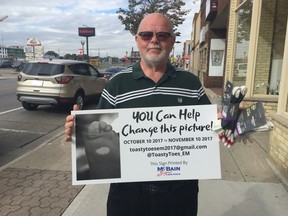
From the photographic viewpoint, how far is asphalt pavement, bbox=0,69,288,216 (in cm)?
351

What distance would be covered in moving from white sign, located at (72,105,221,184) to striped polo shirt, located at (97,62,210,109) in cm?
6

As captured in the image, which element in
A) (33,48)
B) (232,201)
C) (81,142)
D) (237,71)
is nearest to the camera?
(81,142)

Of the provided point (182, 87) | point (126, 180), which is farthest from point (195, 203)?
point (182, 87)

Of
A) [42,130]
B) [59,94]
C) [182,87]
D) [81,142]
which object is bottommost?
[42,130]

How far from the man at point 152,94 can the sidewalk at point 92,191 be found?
4.78 ft

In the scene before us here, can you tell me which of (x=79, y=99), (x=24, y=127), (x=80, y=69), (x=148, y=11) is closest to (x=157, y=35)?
(x=24, y=127)

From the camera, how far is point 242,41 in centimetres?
908

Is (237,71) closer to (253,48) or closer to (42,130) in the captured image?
(253,48)

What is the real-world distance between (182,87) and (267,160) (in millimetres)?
3529

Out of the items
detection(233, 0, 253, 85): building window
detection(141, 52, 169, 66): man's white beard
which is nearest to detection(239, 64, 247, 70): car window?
detection(233, 0, 253, 85): building window

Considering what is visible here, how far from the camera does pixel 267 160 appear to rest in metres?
5.04

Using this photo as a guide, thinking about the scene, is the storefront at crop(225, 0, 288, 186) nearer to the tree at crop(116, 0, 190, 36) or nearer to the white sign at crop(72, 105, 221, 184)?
the white sign at crop(72, 105, 221, 184)

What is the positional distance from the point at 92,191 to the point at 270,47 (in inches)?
227

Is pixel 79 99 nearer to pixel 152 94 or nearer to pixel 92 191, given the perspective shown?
pixel 92 191
